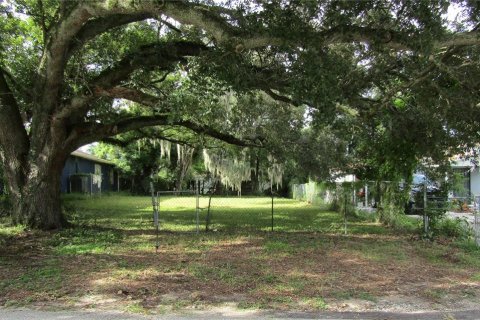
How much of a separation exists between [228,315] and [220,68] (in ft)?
15.1

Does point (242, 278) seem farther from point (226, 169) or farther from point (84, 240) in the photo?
point (226, 169)

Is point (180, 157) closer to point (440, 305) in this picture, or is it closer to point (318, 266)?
point (318, 266)

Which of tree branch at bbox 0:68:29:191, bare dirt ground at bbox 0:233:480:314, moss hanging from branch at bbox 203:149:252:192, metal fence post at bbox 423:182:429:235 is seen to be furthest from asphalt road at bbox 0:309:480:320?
moss hanging from branch at bbox 203:149:252:192

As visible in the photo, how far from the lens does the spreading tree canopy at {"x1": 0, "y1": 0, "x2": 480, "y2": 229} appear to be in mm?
7566

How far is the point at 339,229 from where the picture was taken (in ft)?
49.6

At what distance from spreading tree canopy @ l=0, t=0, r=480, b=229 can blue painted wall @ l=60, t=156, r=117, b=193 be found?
563 inches

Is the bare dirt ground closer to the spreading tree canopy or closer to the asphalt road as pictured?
the asphalt road

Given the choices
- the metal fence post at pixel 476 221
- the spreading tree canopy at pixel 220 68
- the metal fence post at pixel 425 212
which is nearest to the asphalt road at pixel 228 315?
the spreading tree canopy at pixel 220 68

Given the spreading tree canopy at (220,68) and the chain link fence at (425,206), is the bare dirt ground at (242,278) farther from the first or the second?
the spreading tree canopy at (220,68)

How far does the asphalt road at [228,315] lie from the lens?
220 inches

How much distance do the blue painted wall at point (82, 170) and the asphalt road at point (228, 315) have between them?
A: 73.4 ft

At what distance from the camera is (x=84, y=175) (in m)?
35.6

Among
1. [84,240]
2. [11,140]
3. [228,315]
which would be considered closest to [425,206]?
[228,315]

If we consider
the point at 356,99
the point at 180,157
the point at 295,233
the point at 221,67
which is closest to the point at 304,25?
the point at 221,67
